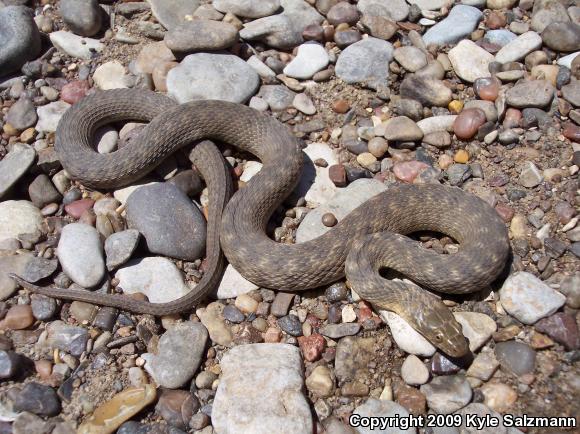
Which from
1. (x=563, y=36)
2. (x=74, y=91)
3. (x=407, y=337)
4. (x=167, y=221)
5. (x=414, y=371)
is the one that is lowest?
(x=414, y=371)

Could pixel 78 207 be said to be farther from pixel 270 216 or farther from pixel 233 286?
pixel 270 216

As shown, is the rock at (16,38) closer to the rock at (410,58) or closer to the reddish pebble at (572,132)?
the rock at (410,58)

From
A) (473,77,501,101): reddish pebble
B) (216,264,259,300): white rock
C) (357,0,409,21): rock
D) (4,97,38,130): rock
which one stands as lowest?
(216,264,259,300): white rock

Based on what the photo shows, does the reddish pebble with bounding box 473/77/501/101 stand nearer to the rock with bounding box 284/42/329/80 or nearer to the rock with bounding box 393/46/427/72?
the rock with bounding box 393/46/427/72

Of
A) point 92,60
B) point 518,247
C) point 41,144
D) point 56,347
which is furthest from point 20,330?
point 518,247

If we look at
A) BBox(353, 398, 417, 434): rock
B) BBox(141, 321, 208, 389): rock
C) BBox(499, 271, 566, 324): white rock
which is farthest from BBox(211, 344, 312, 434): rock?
BBox(499, 271, 566, 324): white rock

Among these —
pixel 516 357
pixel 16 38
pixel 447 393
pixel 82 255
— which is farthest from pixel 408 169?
pixel 16 38
